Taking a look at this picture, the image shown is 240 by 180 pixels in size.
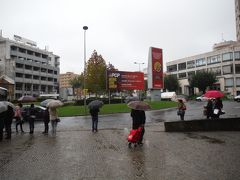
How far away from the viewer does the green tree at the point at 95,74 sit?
51219 mm

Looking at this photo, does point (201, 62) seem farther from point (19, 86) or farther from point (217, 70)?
point (19, 86)

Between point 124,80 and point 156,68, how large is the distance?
33.1ft

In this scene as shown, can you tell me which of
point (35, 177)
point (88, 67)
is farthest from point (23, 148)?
point (88, 67)

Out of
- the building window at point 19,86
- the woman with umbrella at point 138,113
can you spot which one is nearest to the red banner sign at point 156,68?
the building window at point 19,86

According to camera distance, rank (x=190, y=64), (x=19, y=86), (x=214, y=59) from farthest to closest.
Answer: (x=190, y=64) → (x=214, y=59) → (x=19, y=86)

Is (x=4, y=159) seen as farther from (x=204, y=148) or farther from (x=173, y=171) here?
(x=204, y=148)

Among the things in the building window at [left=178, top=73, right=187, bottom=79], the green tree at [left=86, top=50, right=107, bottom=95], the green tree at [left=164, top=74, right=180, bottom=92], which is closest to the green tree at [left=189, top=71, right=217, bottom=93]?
the green tree at [left=164, top=74, right=180, bottom=92]

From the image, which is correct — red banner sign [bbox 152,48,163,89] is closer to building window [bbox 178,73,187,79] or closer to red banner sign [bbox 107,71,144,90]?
red banner sign [bbox 107,71,144,90]

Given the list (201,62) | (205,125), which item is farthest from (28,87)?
(205,125)

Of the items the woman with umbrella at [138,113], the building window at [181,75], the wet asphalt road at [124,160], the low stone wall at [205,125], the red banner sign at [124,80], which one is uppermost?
the building window at [181,75]

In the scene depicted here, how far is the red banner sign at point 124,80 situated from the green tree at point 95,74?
429 centimetres

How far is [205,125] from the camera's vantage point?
14133 mm

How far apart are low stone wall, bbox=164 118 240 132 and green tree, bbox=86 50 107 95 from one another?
123 feet

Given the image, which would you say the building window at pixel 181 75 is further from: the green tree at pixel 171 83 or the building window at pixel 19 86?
the building window at pixel 19 86
